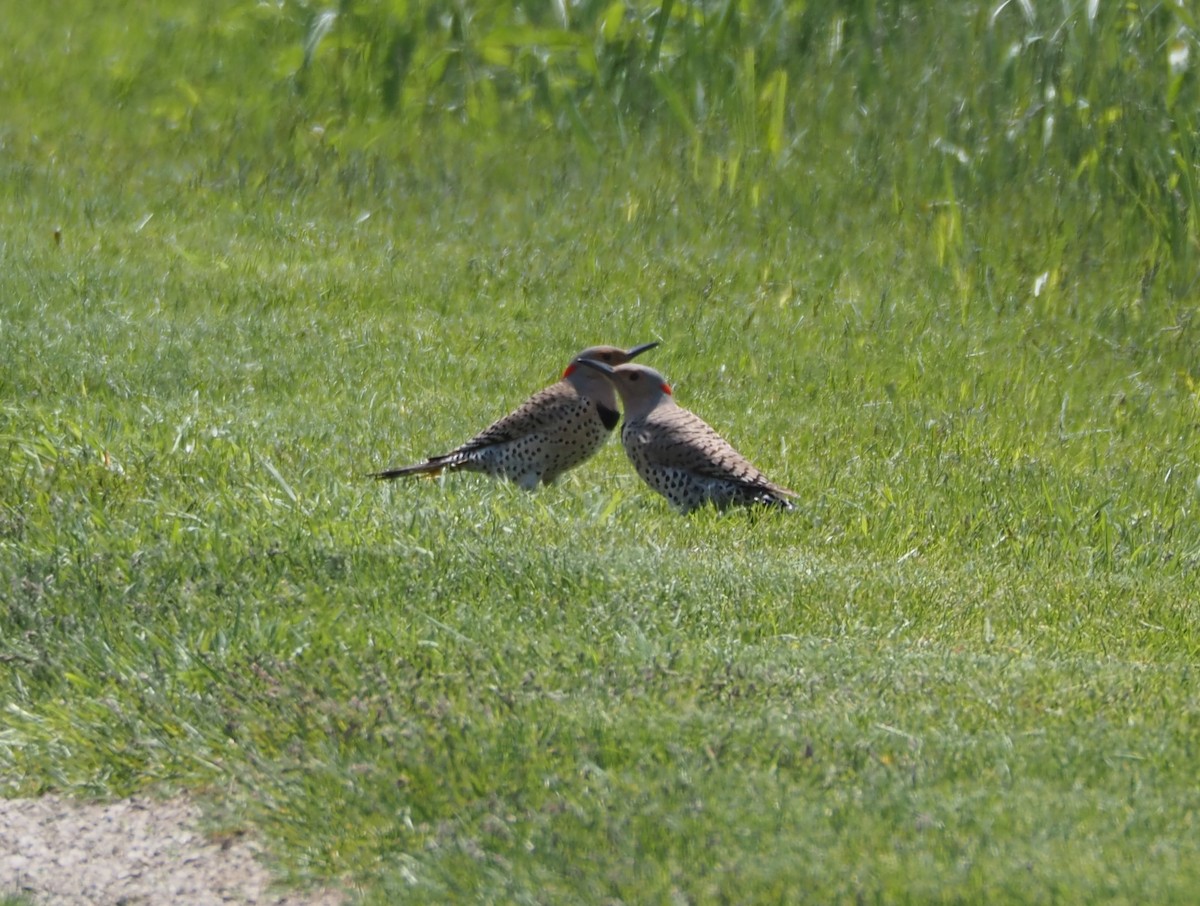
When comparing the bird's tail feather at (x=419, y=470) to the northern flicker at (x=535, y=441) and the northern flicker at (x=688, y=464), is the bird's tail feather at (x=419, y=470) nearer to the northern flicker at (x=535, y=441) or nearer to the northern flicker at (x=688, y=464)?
the northern flicker at (x=535, y=441)

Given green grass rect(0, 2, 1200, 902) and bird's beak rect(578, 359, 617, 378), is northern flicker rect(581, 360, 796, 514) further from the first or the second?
green grass rect(0, 2, 1200, 902)

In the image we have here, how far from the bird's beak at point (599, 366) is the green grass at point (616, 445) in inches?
23.1

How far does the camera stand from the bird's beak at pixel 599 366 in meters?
8.32

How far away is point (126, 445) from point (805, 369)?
14.0 ft

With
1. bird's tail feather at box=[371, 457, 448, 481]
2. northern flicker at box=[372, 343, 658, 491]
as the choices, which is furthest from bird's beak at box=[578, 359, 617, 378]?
bird's tail feather at box=[371, 457, 448, 481]

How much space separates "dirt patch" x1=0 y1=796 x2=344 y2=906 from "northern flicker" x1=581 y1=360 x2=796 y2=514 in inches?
136

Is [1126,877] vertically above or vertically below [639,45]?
below

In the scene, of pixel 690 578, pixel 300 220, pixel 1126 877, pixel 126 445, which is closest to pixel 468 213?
pixel 300 220

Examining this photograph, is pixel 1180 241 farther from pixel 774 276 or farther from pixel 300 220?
pixel 300 220

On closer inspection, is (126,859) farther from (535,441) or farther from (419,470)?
(535,441)

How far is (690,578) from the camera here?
6371mm

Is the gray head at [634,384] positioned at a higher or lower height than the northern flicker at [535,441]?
higher

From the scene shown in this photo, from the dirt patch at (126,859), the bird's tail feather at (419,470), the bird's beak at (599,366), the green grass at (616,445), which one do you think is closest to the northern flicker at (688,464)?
the bird's beak at (599,366)

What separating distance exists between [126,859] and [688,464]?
3729mm
